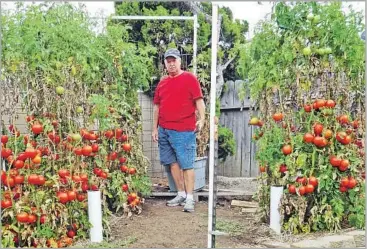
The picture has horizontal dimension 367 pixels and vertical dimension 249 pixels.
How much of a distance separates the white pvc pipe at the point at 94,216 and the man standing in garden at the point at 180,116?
49.9 inches

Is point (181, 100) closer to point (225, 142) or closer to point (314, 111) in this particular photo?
point (314, 111)

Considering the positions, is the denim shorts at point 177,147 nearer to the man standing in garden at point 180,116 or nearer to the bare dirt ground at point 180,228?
the man standing in garden at point 180,116

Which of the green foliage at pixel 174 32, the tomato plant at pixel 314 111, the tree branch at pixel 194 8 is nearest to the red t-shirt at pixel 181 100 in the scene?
the tomato plant at pixel 314 111

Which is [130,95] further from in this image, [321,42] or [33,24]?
[321,42]

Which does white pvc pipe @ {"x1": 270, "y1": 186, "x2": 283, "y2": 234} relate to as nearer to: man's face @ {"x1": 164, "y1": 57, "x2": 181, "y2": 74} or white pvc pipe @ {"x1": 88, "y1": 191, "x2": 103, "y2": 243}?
white pvc pipe @ {"x1": 88, "y1": 191, "x2": 103, "y2": 243}

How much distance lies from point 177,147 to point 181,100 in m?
0.45

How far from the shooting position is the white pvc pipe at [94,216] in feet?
11.9

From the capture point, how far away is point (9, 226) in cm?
331

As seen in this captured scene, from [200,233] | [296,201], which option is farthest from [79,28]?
[296,201]

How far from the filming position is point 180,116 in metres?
4.86

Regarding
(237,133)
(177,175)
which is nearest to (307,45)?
(177,175)

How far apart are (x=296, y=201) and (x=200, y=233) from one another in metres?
0.77

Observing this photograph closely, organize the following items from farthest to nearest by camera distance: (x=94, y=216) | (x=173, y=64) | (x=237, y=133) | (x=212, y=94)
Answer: (x=237, y=133) < (x=173, y=64) < (x=94, y=216) < (x=212, y=94)

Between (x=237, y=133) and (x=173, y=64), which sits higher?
(x=173, y=64)
